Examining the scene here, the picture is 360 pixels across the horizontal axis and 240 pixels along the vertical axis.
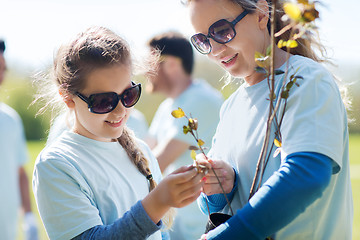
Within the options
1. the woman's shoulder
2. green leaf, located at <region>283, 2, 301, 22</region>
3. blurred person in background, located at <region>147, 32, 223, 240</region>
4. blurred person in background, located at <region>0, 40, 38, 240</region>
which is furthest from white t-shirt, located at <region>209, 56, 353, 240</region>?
blurred person in background, located at <region>0, 40, 38, 240</region>

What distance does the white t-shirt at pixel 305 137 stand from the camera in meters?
1.34

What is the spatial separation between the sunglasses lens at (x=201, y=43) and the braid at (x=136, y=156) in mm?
548

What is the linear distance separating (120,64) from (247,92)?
554mm

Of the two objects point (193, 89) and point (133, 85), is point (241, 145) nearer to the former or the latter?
point (133, 85)

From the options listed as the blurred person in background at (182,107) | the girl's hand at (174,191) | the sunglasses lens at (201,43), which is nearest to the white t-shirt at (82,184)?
the girl's hand at (174,191)

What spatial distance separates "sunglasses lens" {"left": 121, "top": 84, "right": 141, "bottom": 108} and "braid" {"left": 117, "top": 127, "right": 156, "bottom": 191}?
25 centimetres

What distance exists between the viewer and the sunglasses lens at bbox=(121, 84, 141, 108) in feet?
6.00

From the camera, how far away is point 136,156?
2.01 meters

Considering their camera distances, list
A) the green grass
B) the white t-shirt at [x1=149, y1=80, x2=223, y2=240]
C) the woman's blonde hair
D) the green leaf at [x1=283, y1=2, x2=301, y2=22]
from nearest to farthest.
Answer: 1. the green leaf at [x1=283, y1=2, x2=301, y2=22]
2. the woman's blonde hair
3. the white t-shirt at [x1=149, y1=80, x2=223, y2=240]
4. the green grass

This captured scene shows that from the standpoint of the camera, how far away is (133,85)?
1912mm

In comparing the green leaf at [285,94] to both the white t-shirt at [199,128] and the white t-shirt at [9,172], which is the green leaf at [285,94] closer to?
the white t-shirt at [199,128]

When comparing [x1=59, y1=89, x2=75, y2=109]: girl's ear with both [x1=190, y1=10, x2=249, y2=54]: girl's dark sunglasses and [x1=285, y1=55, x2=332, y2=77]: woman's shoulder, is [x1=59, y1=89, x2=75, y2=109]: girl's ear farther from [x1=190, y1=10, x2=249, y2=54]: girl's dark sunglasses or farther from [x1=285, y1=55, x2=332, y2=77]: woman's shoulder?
[x1=285, y1=55, x2=332, y2=77]: woman's shoulder

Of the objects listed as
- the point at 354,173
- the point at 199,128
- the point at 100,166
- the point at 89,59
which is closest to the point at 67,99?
the point at 89,59

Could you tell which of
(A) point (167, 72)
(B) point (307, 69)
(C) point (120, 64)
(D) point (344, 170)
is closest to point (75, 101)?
(C) point (120, 64)
